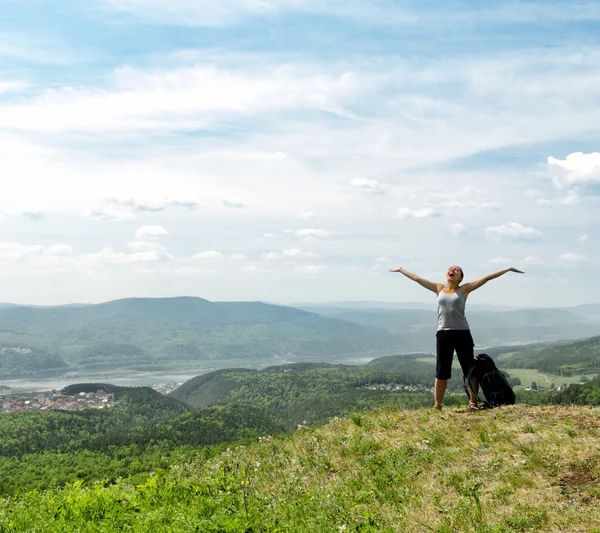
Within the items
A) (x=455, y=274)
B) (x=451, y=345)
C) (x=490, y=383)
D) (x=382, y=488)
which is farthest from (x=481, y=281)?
(x=382, y=488)

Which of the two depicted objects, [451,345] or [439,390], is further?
[439,390]

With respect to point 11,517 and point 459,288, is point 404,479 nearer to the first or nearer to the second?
point 459,288

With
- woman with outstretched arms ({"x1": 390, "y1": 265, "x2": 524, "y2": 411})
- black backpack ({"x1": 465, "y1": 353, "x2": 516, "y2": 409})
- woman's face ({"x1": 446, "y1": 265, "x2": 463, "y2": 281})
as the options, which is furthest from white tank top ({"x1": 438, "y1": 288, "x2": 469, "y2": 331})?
black backpack ({"x1": 465, "y1": 353, "x2": 516, "y2": 409})

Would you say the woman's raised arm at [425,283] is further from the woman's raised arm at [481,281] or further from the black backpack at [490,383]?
the black backpack at [490,383]

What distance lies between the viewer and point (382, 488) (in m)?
8.00

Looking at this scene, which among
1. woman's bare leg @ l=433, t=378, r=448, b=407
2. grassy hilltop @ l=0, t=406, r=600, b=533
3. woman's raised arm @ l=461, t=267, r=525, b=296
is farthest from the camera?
woman's bare leg @ l=433, t=378, r=448, b=407

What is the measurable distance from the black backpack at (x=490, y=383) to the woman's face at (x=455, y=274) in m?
2.19

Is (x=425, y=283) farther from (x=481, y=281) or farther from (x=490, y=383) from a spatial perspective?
(x=490, y=383)

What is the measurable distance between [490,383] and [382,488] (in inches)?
230

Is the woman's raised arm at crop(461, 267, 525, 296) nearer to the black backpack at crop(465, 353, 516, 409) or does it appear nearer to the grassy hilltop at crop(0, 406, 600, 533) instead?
the black backpack at crop(465, 353, 516, 409)

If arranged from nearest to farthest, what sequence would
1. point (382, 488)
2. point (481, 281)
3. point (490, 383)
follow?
1. point (382, 488)
2. point (481, 281)
3. point (490, 383)

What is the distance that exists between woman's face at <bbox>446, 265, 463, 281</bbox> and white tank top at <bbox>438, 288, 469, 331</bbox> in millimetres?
292

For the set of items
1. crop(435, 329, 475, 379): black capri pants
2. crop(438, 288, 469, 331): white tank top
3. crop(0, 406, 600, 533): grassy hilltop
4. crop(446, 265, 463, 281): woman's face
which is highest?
crop(446, 265, 463, 281): woman's face

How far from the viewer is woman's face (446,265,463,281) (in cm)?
1177
